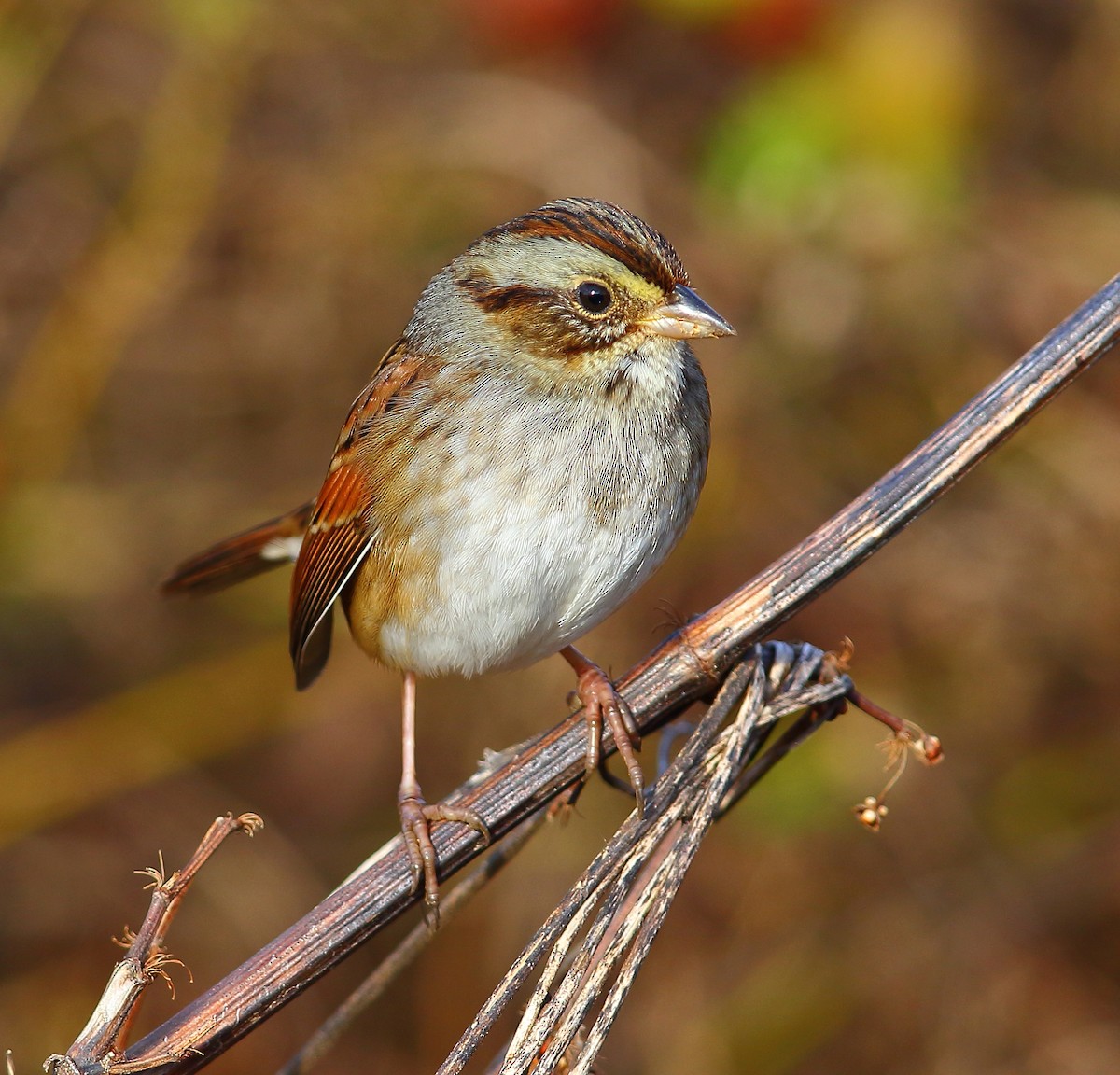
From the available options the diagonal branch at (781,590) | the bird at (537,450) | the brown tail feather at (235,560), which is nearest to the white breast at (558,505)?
the bird at (537,450)

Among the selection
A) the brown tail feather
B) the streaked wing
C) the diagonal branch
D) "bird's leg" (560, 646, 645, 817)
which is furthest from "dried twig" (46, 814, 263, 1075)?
the brown tail feather

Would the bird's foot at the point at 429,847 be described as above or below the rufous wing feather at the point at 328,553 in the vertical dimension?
below

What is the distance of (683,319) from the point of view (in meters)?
2.56

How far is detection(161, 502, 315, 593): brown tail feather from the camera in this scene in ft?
11.6

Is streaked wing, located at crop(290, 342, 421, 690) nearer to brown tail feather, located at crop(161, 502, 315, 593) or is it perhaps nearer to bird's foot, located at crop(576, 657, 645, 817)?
brown tail feather, located at crop(161, 502, 315, 593)

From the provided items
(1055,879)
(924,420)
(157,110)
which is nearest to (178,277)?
(157,110)

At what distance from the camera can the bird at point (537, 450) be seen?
2545mm

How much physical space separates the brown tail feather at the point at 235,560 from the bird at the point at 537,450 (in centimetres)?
75

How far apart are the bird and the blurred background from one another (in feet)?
5.18

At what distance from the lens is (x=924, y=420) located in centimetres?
448

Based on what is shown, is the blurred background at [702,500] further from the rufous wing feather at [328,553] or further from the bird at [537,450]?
the bird at [537,450]

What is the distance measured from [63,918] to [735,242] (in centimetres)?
302

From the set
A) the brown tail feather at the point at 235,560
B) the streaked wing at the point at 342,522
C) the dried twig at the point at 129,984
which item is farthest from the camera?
the brown tail feather at the point at 235,560

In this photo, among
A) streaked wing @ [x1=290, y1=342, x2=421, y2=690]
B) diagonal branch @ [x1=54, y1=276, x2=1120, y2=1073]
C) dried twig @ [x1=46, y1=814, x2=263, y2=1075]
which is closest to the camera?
dried twig @ [x1=46, y1=814, x2=263, y2=1075]
